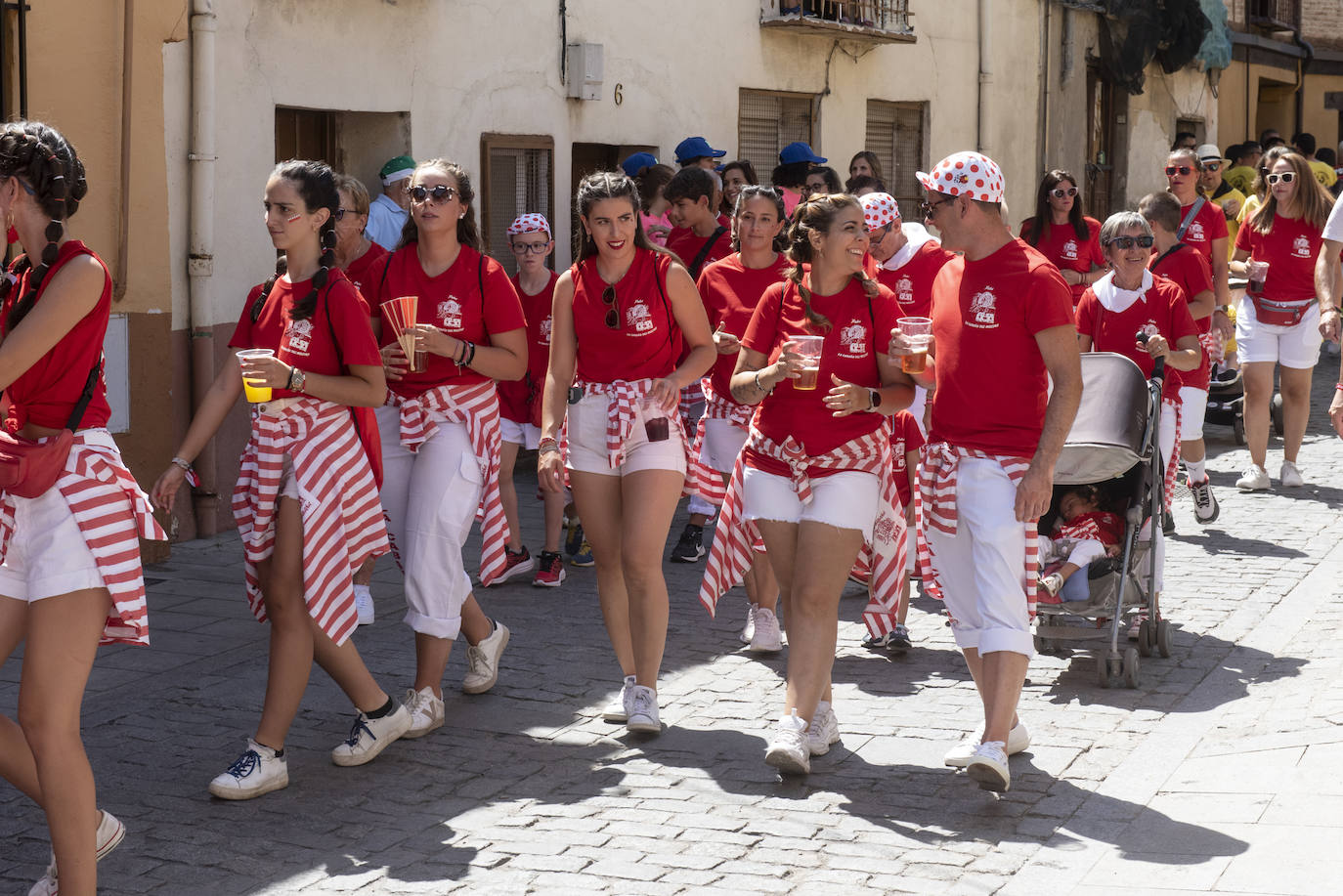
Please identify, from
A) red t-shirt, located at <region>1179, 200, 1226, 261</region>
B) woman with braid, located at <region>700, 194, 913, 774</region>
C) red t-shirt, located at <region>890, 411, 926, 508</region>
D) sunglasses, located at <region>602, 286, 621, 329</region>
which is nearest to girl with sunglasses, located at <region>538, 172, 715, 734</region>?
sunglasses, located at <region>602, 286, 621, 329</region>

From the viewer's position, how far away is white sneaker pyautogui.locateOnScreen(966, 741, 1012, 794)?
5.45m

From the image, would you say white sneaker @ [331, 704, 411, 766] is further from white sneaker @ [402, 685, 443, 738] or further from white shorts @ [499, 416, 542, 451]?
white shorts @ [499, 416, 542, 451]

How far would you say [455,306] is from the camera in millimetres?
6402

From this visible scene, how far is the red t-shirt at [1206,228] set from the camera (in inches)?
464

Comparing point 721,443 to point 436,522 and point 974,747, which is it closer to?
point 436,522

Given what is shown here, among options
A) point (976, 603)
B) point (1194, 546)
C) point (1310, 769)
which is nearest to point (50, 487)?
point (976, 603)

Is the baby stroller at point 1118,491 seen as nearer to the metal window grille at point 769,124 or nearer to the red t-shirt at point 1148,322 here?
the red t-shirt at point 1148,322

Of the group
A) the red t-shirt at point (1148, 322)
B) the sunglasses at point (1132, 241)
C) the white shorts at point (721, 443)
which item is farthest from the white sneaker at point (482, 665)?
the sunglasses at point (1132, 241)

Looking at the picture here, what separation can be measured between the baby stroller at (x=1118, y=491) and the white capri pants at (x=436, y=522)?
2.45 meters

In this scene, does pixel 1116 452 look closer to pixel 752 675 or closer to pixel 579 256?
pixel 752 675

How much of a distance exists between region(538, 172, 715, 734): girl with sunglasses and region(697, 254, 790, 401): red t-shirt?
1382 mm

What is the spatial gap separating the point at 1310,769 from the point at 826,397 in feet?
6.53

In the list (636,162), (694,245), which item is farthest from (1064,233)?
(636,162)

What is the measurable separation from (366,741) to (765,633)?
2.17m
